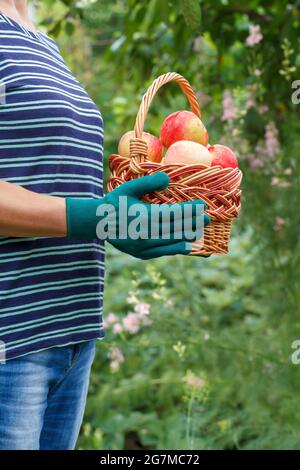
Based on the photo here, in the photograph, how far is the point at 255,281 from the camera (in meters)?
2.79

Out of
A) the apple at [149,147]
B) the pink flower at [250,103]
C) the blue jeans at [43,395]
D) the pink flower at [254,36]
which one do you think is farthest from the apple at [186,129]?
the pink flower at [250,103]

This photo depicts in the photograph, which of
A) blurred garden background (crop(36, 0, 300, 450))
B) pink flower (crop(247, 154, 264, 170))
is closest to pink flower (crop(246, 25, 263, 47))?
blurred garden background (crop(36, 0, 300, 450))

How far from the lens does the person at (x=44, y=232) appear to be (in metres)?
1.13

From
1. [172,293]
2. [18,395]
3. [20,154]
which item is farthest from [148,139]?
[172,293]

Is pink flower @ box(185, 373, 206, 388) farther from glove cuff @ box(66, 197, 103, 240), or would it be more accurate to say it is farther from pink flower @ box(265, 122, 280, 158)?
glove cuff @ box(66, 197, 103, 240)

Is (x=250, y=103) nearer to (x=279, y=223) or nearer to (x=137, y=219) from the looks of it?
(x=279, y=223)

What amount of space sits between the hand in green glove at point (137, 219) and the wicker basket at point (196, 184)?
0.14ft

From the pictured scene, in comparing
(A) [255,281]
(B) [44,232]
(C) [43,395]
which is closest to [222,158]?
(B) [44,232]

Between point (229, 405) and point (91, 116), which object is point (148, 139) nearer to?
point (91, 116)

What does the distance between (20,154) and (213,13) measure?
5.10ft

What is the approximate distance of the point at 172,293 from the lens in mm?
3691

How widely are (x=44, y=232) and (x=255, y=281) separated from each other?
1767 millimetres

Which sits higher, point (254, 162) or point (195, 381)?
point (254, 162)

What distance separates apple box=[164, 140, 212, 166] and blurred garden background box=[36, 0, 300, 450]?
0.77 metres
